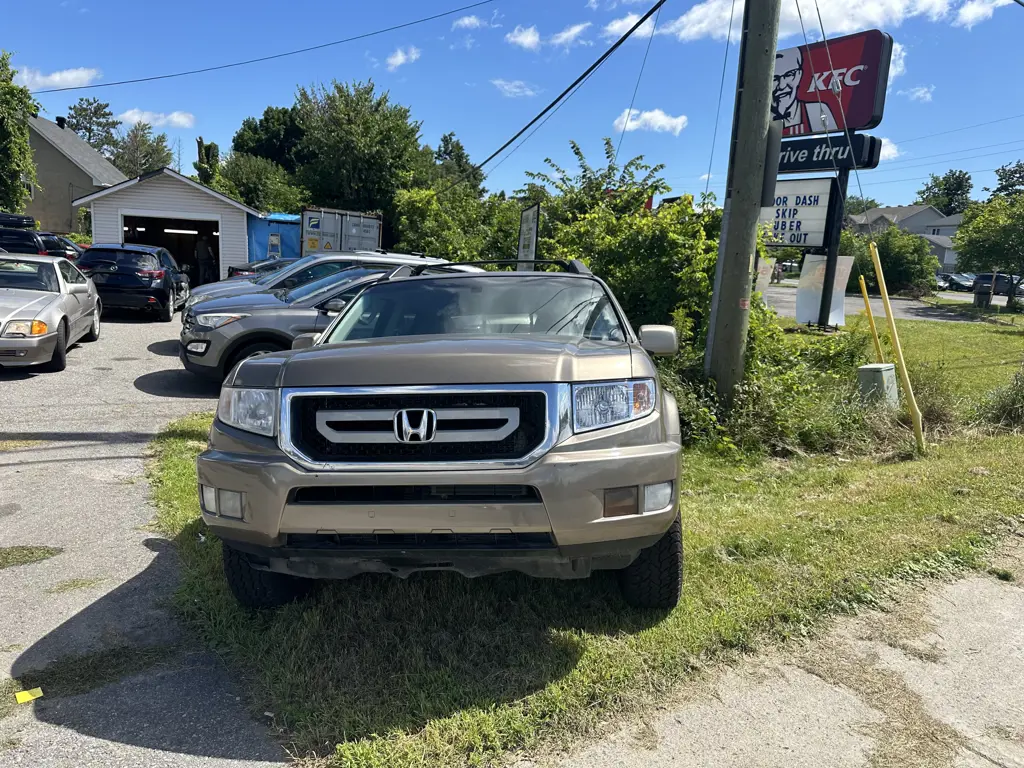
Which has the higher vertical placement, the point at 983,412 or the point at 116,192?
the point at 116,192

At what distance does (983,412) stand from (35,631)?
332 inches

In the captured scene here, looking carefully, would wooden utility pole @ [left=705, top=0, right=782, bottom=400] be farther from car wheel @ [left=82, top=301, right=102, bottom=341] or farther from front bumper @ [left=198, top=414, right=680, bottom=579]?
car wheel @ [left=82, top=301, right=102, bottom=341]

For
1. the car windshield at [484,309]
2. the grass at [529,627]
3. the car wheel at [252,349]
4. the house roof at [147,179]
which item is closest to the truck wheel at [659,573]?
the grass at [529,627]

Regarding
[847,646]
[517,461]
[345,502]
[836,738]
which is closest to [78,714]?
[345,502]

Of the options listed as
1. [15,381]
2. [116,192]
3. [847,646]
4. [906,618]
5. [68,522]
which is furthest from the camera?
[116,192]

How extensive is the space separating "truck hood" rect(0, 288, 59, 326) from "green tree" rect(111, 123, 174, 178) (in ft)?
281

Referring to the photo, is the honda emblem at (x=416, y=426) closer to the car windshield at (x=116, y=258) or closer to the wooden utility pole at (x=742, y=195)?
the wooden utility pole at (x=742, y=195)

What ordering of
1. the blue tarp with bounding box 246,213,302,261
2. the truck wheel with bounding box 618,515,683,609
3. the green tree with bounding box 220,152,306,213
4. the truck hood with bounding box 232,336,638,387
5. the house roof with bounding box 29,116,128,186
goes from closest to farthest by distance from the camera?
1. the truck hood with bounding box 232,336,638,387
2. the truck wheel with bounding box 618,515,683,609
3. the blue tarp with bounding box 246,213,302,261
4. the green tree with bounding box 220,152,306,213
5. the house roof with bounding box 29,116,128,186

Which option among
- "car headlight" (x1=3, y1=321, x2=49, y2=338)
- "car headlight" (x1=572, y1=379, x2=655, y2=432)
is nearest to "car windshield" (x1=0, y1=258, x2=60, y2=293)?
"car headlight" (x1=3, y1=321, x2=49, y2=338)

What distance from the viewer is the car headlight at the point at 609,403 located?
109 inches

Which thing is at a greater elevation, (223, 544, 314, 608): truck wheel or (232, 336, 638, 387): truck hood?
(232, 336, 638, 387): truck hood

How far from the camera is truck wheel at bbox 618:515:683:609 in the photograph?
3215 mm

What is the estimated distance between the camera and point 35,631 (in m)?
3.22

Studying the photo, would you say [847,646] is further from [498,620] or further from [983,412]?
[983,412]
